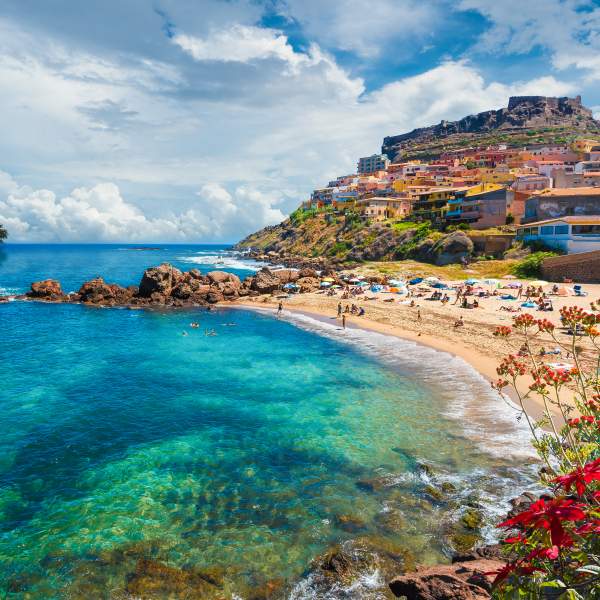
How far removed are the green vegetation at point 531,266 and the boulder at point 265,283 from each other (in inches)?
1527

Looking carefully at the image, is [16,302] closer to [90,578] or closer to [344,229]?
[90,578]

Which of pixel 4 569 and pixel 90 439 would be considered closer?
pixel 4 569

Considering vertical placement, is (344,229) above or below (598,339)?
above

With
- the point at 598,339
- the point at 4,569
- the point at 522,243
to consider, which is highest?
the point at 522,243

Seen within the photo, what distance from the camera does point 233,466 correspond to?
59.8 feet

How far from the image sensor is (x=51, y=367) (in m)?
32.6

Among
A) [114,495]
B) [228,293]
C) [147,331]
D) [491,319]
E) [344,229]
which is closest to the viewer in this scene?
[114,495]

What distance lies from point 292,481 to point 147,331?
109 feet

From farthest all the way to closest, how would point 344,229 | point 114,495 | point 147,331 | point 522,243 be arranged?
point 344,229 < point 522,243 < point 147,331 < point 114,495

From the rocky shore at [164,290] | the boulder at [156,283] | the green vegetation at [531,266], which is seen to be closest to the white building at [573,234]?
the green vegetation at [531,266]

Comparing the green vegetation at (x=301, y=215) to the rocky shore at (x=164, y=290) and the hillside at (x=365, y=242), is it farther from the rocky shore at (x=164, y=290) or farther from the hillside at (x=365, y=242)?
the rocky shore at (x=164, y=290)

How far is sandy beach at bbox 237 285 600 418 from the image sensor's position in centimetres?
3246

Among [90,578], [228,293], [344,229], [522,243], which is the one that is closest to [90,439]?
[90,578]

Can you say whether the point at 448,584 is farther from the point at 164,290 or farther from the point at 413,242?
the point at 413,242
